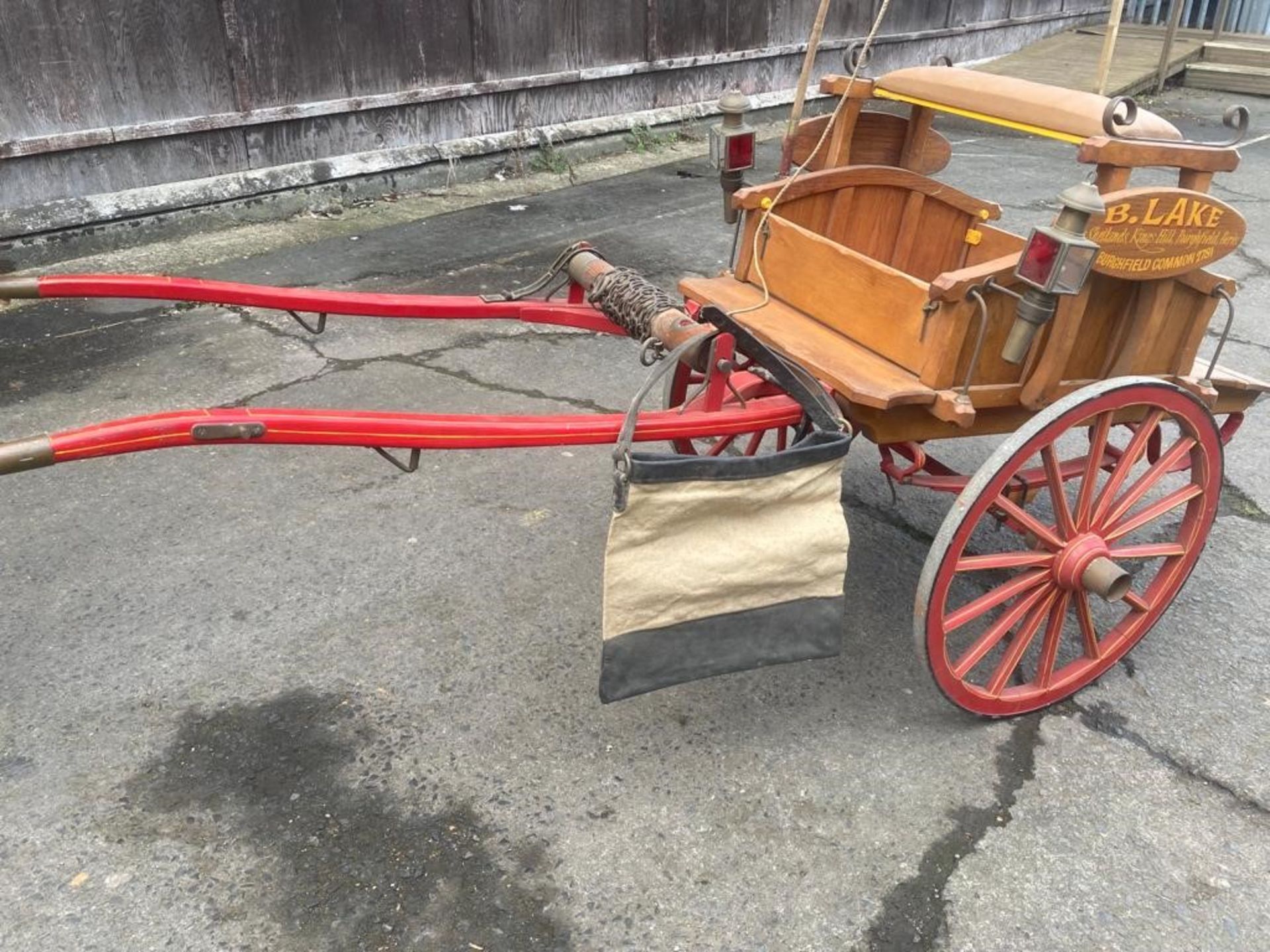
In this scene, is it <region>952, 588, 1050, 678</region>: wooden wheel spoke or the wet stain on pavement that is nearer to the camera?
the wet stain on pavement

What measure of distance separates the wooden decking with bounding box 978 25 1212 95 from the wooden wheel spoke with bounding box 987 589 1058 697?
937cm

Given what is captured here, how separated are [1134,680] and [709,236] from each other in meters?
4.59

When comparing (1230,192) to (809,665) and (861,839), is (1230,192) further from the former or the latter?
(861,839)

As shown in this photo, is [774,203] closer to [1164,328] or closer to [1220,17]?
[1164,328]

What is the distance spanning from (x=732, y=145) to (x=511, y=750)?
1.82m

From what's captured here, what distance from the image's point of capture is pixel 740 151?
2.97 meters

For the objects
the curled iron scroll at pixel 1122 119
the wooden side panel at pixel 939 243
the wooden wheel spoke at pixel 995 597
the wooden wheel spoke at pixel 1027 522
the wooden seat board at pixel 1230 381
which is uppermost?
the curled iron scroll at pixel 1122 119

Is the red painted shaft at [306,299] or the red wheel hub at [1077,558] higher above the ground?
the red painted shaft at [306,299]

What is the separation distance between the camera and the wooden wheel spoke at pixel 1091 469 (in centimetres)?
257

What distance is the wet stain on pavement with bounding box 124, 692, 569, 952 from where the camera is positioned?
2.17m

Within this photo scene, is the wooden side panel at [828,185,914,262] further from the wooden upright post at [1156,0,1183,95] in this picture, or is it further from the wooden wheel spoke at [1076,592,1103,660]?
the wooden upright post at [1156,0,1183,95]

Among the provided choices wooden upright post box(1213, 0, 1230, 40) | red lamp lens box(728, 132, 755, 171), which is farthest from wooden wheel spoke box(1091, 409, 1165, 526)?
wooden upright post box(1213, 0, 1230, 40)

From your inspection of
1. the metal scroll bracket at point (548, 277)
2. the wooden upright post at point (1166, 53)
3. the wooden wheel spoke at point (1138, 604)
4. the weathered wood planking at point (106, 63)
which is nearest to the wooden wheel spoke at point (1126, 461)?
the wooden wheel spoke at point (1138, 604)

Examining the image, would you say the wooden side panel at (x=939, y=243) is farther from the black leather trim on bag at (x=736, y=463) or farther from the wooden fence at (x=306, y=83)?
the wooden fence at (x=306, y=83)
